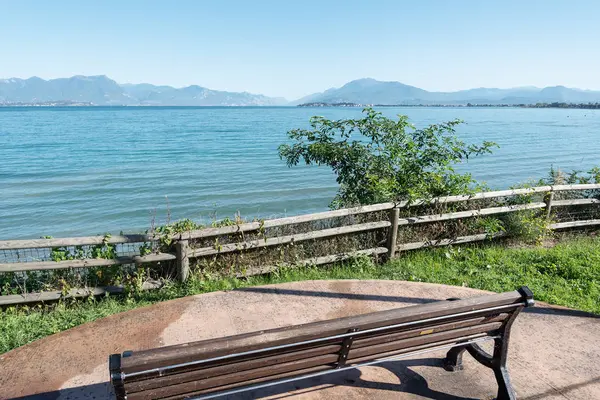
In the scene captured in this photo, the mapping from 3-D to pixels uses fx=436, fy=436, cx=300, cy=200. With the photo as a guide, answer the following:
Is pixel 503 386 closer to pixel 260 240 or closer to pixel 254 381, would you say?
pixel 254 381

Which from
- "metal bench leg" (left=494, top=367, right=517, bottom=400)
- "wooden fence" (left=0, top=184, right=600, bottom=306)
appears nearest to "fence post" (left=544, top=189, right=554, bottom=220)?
"wooden fence" (left=0, top=184, right=600, bottom=306)

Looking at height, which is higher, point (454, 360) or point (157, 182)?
point (454, 360)

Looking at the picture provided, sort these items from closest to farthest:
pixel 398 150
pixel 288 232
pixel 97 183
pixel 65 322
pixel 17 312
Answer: pixel 65 322 < pixel 17 312 < pixel 288 232 < pixel 398 150 < pixel 97 183

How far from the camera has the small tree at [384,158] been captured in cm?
748

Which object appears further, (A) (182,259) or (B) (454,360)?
(A) (182,259)

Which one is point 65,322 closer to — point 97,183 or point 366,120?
point 366,120

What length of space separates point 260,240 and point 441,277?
8.32 ft

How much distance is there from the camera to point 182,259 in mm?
5527

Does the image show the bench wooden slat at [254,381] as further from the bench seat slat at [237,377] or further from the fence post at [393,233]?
the fence post at [393,233]

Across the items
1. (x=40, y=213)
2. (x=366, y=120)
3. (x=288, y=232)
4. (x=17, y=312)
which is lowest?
(x=40, y=213)

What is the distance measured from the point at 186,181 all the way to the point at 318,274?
17823 mm

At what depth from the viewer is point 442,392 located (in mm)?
3449

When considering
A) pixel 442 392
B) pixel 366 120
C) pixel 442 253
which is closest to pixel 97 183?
pixel 366 120

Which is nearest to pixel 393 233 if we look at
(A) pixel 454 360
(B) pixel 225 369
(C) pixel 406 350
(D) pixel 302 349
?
(A) pixel 454 360
